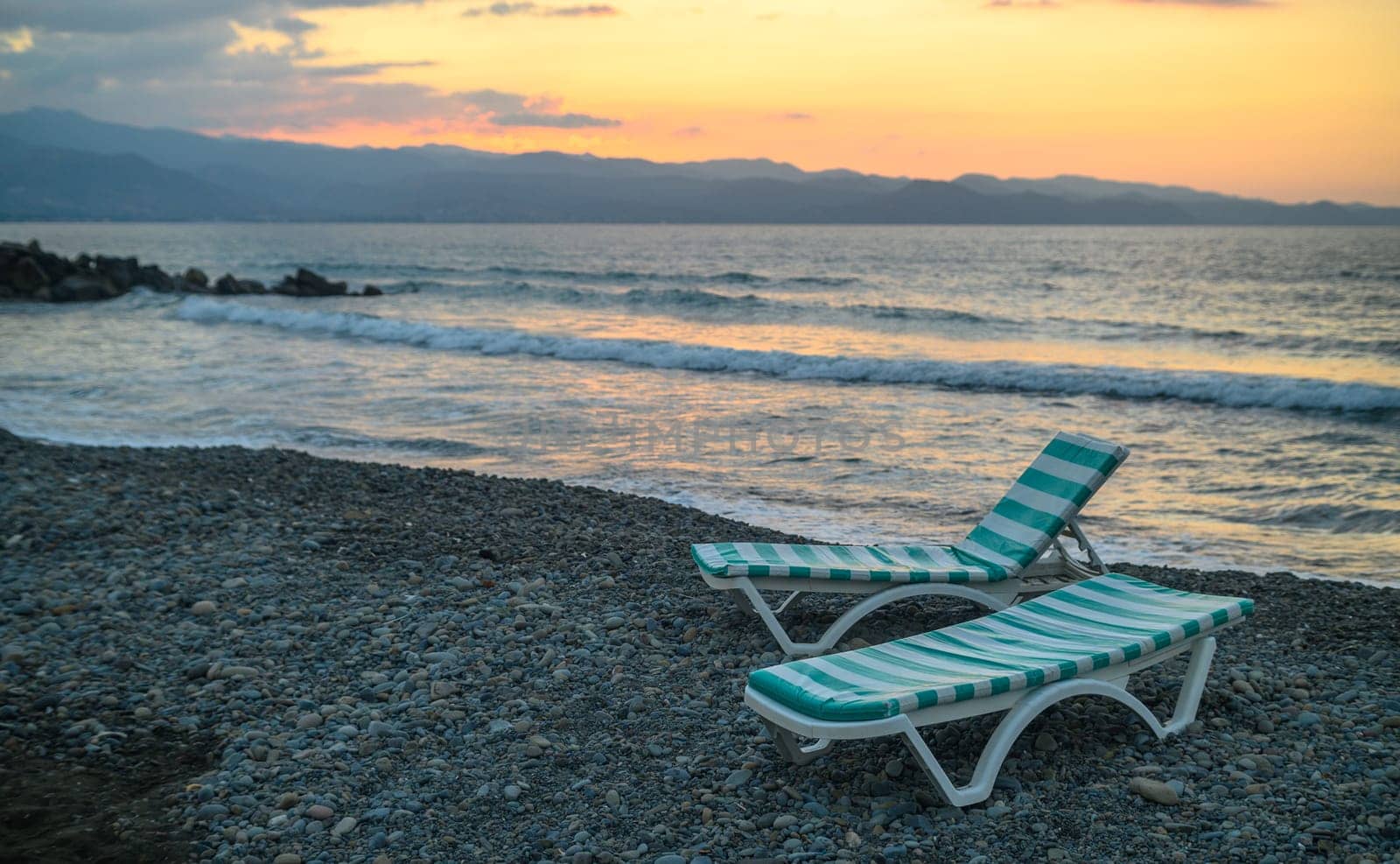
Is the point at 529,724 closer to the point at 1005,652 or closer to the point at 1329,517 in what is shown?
the point at 1005,652

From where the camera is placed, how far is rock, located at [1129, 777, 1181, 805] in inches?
138

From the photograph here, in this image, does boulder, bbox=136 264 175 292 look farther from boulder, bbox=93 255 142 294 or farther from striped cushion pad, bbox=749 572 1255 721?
striped cushion pad, bbox=749 572 1255 721

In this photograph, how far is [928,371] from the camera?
17.2 m

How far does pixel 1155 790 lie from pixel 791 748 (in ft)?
4.09

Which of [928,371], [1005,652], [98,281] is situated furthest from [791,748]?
[98,281]

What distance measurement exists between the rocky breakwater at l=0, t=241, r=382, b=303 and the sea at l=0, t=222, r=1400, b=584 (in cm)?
134

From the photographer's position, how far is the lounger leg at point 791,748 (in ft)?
12.2

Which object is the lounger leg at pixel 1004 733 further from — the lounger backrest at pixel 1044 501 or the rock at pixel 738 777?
the lounger backrest at pixel 1044 501

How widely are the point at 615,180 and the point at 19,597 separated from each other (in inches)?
6026

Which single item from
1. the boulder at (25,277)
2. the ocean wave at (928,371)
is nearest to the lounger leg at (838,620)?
the ocean wave at (928,371)

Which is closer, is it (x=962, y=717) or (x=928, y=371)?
(x=962, y=717)

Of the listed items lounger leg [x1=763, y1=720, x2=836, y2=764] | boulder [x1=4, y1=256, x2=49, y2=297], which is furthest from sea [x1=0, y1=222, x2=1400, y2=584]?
lounger leg [x1=763, y1=720, x2=836, y2=764]

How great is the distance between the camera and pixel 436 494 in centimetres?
778

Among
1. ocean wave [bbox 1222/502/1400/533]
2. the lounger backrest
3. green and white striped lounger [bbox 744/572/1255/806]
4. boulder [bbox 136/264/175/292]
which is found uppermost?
boulder [bbox 136/264/175/292]
